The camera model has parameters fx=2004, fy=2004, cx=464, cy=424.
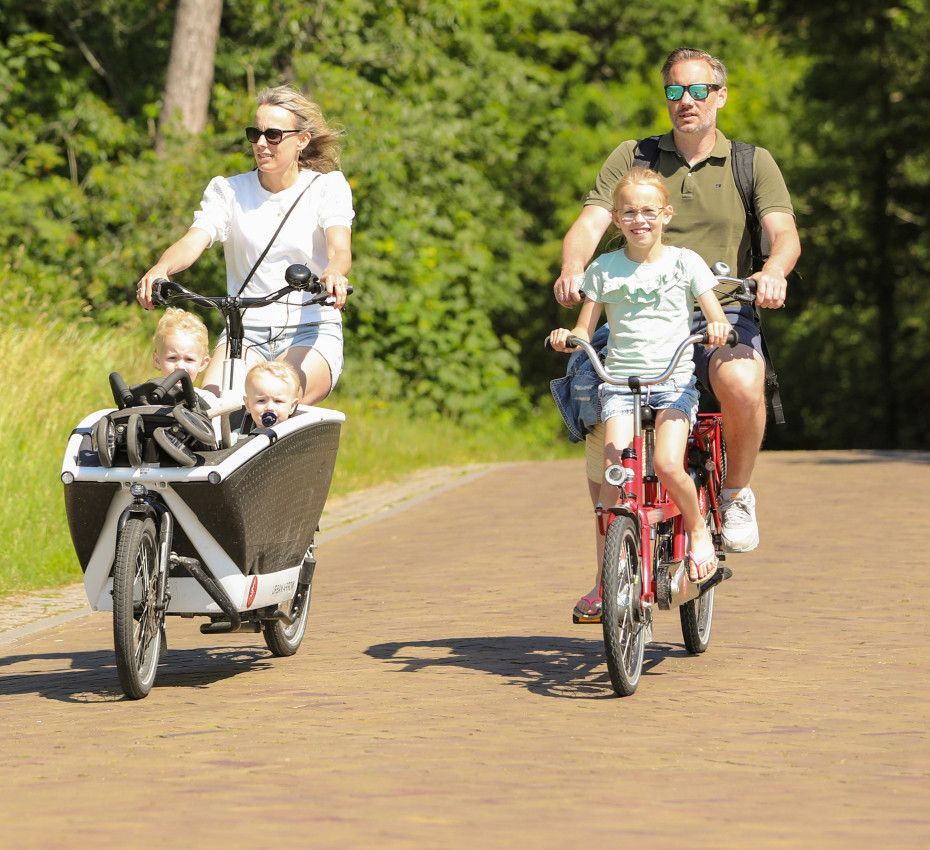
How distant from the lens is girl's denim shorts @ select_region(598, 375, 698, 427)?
23.3 feet

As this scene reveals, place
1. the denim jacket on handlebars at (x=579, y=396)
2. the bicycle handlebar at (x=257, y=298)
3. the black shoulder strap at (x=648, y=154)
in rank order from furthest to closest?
the black shoulder strap at (x=648, y=154) → the denim jacket on handlebars at (x=579, y=396) → the bicycle handlebar at (x=257, y=298)

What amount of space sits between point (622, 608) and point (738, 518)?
3.66 ft

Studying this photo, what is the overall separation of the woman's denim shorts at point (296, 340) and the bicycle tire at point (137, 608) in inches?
40.2

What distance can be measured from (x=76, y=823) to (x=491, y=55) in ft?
83.0

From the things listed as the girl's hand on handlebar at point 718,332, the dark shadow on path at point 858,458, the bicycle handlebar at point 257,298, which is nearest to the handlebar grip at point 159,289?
the bicycle handlebar at point 257,298

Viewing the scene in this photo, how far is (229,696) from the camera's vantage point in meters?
7.10

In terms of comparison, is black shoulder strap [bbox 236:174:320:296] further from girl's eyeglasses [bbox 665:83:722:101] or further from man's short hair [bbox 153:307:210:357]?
girl's eyeglasses [bbox 665:83:722:101]

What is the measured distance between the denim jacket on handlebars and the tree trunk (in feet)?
53.2

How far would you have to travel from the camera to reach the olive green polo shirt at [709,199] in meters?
7.51

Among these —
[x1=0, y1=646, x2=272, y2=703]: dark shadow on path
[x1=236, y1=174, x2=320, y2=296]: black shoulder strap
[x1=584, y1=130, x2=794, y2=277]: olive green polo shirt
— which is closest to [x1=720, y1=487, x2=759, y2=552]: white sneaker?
[x1=584, y1=130, x2=794, y2=277]: olive green polo shirt

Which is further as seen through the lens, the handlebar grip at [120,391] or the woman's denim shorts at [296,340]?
the woman's denim shorts at [296,340]

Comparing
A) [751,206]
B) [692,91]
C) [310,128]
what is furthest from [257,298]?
[751,206]

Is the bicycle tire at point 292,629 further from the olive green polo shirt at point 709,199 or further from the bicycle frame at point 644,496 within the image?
the olive green polo shirt at point 709,199

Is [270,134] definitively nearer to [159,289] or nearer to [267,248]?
[267,248]
